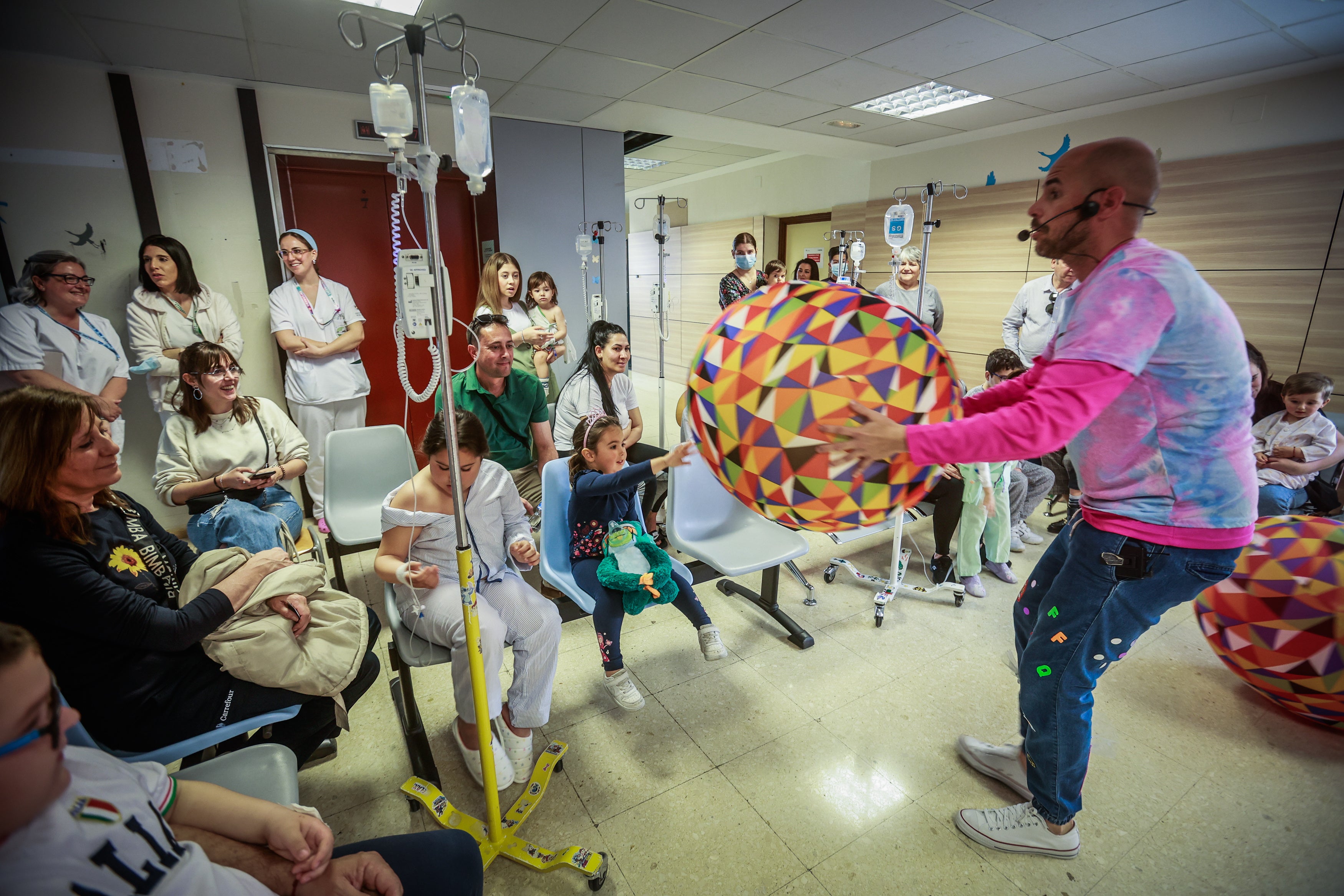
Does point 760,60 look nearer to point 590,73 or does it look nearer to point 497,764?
point 590,73

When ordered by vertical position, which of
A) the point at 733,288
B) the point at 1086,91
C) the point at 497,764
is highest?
the point at 1086,91

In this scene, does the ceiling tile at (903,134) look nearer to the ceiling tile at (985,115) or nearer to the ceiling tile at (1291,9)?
the ceiling tile at (985,115)

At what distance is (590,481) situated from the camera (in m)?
2.07

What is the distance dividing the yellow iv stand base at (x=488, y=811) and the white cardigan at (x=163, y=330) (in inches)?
107

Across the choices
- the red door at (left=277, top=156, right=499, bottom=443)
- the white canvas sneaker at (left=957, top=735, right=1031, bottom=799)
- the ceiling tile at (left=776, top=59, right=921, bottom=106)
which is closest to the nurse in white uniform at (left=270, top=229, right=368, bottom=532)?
the red door at (left=277, top=156, right=499, bottom=443)

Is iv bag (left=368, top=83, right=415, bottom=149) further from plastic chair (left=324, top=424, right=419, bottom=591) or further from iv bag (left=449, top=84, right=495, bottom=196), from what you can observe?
plastic chair (left=324, top=424, right=419, bottom=591)

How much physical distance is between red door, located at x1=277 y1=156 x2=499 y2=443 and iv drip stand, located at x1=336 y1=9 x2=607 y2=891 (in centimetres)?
296

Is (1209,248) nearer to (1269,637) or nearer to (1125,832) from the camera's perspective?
(1269,637)

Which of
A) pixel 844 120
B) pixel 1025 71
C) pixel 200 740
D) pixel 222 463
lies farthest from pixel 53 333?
pixel 1025 71

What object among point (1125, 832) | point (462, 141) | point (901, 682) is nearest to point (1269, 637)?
point (1125, 832)

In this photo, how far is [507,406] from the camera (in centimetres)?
270

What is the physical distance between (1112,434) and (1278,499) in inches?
107

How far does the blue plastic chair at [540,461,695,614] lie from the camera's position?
217 centimetres

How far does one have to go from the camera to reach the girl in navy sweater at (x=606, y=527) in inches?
80.3
